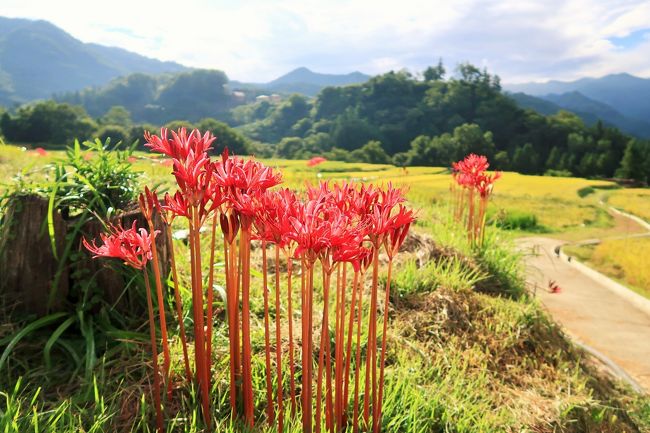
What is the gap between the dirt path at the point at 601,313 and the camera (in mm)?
6281

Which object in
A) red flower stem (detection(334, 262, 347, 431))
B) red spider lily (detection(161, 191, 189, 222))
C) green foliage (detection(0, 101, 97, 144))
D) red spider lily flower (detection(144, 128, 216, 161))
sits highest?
green foliage (detection(0, 101, 97, 144))

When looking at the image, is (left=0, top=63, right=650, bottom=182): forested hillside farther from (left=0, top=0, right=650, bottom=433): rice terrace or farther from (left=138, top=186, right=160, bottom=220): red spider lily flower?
(left=138, top=186, right=160, bottom=220): red spider lily flower

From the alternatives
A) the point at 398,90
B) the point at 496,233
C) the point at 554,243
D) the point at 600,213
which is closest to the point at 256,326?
the point at 496,233

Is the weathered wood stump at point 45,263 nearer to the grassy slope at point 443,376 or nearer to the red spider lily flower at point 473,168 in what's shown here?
the grassy slope at point 443,376

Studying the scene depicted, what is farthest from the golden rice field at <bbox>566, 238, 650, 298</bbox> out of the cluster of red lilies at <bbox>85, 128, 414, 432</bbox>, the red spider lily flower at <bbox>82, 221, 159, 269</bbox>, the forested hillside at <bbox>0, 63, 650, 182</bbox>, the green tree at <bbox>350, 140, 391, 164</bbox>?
the green tree at <bbox>350, 140, 391, 164</bbox>

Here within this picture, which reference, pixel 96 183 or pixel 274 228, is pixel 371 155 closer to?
pixel 96 183

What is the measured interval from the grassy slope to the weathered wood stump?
218 millimetres

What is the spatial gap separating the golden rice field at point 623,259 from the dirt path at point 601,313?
1.29 ft

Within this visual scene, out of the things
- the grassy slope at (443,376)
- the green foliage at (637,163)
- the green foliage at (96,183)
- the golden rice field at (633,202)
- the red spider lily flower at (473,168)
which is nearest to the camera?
the grassy slope at (443,376)

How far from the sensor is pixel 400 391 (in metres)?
2.62

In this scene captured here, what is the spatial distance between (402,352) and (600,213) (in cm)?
1769

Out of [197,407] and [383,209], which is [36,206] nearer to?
[197,407]

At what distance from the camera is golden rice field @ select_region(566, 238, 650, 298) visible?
1018 cm

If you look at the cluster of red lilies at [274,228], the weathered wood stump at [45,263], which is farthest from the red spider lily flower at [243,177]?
the weathered wood stump at [45,263]
